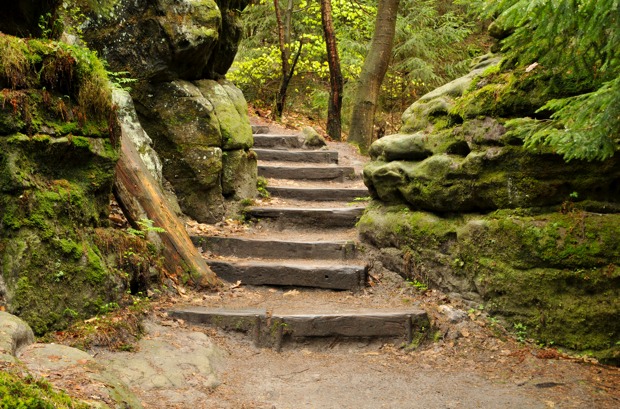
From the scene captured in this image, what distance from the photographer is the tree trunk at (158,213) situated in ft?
23.0

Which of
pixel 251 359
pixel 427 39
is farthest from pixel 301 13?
pixel 251 359

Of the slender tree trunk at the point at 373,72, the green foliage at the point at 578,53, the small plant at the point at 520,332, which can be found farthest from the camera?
the slender tree trunk at the point at 373,72

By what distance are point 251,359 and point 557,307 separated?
327 centimetres

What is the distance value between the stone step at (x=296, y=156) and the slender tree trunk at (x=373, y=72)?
2372mm

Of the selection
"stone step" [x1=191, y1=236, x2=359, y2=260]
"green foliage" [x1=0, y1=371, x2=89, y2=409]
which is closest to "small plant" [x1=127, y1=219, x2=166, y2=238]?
"stone step" [x1=191, y1=236, x2=359, y2=260]

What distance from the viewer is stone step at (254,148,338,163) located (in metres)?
12.1

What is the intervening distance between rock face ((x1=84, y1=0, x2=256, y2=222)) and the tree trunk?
4.35ft

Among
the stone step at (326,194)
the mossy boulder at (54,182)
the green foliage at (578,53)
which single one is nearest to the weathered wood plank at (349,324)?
the mossy boulder at (54,182)

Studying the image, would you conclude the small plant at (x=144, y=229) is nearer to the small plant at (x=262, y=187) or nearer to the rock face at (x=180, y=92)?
the rock face at (x=180, y=92)

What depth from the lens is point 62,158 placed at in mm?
5746

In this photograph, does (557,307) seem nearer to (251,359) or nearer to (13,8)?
(251,359)

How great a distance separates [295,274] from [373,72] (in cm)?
764

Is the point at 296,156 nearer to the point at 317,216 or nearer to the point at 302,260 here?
the point at 317,216

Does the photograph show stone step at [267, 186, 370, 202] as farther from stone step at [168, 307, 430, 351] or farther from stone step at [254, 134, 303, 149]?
stone step at [168, 307, 430, 351]
